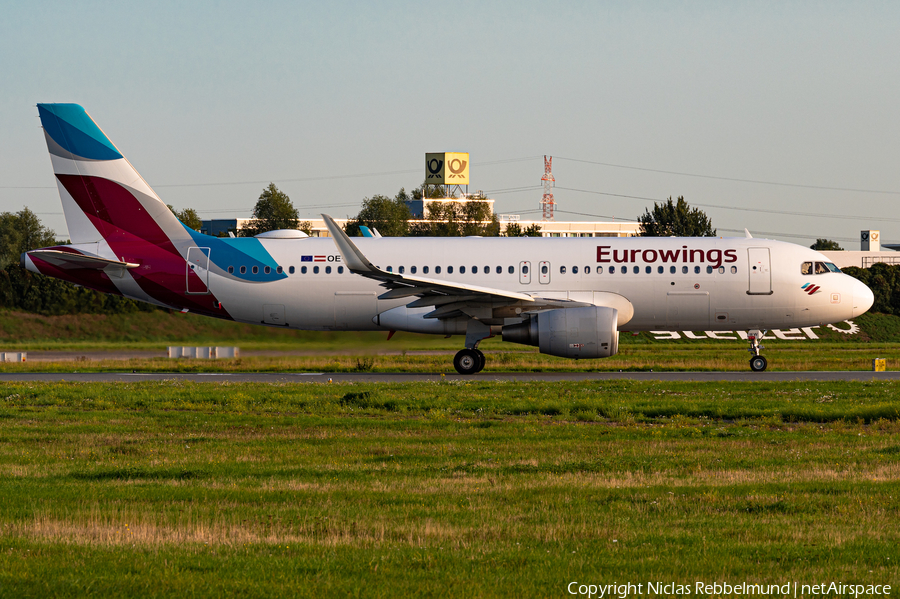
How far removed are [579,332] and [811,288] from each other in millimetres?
8850

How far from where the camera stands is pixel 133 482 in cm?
1209

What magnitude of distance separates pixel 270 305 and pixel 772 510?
23.5 m

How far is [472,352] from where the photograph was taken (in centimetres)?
3041

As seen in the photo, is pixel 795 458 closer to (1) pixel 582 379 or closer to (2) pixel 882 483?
(2) pixel 882 483

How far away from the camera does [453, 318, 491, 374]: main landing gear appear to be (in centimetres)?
3014

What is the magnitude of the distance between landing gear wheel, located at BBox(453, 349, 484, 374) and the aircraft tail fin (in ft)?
33.3

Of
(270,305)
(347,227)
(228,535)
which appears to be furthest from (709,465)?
(347,227)

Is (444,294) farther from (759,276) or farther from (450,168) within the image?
(450,168)

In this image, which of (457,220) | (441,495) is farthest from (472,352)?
(457,220)

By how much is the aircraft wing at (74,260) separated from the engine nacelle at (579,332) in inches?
550

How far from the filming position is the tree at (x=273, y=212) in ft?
321

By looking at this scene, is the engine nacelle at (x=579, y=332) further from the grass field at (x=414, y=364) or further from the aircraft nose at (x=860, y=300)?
the aircraft nose at (x=860, y=300)

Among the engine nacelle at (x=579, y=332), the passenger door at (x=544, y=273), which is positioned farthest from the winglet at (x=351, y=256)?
the passenger door at (x=544, y=273)

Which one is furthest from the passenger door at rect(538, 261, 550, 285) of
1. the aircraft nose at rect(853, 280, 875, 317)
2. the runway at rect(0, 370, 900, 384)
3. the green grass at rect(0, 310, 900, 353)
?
the aircraft nose at rect(853, 280, 875, 317)
